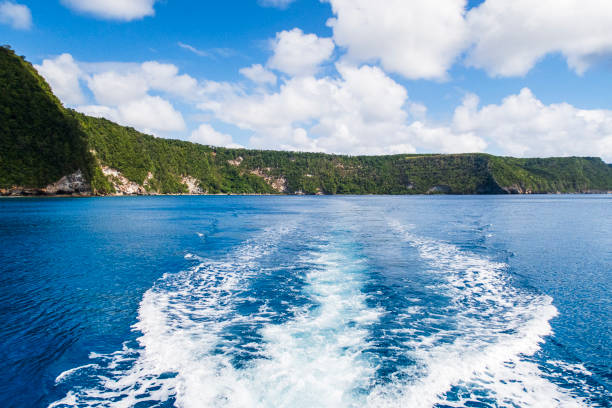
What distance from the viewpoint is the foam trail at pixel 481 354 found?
5621 mm

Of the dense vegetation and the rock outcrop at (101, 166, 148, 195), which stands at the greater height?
the dense vegetation

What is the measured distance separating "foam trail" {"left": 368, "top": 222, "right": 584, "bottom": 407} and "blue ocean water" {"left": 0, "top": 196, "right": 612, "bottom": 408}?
1.5 inches

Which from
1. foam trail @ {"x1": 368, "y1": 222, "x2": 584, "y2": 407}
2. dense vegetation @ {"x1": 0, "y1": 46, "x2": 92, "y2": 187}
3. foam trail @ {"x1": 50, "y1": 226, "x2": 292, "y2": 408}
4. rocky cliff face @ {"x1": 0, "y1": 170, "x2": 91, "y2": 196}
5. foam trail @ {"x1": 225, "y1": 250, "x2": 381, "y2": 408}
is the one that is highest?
dense vegetation @ {"x1": 0, "y1": 46, "x2": 92, "y2": 187}

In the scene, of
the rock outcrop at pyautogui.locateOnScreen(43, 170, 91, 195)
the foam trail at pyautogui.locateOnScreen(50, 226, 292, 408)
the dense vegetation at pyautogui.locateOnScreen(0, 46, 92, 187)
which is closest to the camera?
the foam trail at pyautogui.locateOnScreen(50, 226, 292, 408)

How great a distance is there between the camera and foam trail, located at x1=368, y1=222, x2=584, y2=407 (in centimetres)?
562

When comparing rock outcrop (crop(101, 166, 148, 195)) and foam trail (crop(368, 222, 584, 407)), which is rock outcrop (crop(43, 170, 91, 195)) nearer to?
rock outcrop (crop(101, 166, 148, 195))

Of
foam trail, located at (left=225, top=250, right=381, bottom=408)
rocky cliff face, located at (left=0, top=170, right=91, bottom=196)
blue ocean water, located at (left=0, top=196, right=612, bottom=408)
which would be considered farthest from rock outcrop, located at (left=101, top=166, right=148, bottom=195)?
foam trail, located at (left=225, top=250, right=381, bottom=408)

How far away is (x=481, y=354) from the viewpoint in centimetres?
713

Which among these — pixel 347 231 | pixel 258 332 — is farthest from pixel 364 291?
pixel 347 231

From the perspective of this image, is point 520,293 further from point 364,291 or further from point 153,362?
point 153,362

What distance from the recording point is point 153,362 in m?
6.82

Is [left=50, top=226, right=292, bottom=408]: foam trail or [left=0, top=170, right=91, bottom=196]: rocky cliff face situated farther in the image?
[left=0, top=170, right=91, bottom=196]: rocky cliff face

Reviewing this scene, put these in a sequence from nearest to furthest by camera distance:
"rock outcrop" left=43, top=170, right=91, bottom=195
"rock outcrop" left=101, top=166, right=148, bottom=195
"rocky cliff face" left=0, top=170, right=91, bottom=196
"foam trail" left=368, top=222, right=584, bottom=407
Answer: "foam trail" left=368, top=222, right=584, bottom=407 → "rocky cliff face" left=0, top=170, right=91, bottom=196 → "rock outcrop" left=43, top=170, right=91, bottom=195 → "rock outcrop" left=101, top=166, right=148, bottom=195

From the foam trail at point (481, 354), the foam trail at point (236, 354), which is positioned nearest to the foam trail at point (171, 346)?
the foam trail at point (236, 354)
